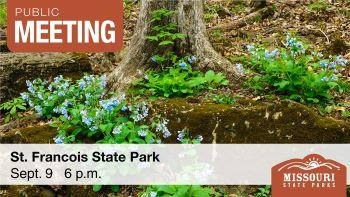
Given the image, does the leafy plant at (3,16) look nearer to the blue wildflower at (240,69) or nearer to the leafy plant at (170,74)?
the leafy plant at (170,74)

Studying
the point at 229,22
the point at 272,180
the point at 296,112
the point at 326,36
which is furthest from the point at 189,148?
the point at 229,22

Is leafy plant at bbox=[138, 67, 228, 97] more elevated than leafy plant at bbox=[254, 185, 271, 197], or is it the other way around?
leafy plant at bbox=[138, 67, 228, 97]

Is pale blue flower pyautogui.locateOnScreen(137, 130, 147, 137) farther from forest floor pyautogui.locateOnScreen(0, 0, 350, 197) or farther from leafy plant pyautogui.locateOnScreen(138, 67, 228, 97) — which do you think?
forest floor pyautogui.locateOnScreen(0, 0, 350, 197)

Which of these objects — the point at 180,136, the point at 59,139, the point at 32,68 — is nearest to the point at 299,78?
the point at 180,136

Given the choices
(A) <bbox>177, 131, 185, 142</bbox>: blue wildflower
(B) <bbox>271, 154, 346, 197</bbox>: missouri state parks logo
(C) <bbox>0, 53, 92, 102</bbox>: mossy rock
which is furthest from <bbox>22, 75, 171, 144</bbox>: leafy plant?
(C) <bbox>0, 53, 92, 102</bbox>: mossy rock

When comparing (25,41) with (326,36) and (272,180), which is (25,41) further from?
(326,36)

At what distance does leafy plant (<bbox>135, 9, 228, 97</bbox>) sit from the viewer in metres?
5.38

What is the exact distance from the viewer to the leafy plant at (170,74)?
5.38m

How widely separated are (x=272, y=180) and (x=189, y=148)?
33.1 inches

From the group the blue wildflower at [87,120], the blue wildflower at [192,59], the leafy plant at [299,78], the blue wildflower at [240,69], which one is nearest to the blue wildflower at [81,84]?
the blue wildflower at [87,120]

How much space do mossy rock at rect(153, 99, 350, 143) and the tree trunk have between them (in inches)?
40.4

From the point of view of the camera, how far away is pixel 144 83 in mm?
5656

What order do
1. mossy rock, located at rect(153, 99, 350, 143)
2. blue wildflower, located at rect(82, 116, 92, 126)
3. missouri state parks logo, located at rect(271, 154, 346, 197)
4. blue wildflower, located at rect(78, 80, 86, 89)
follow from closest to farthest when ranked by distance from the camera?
missouri state parks logo, located at rect(271, 154, 346, 197) < blue wildflower, located at rect(82, 116, 92, 126) < mossy rock, located at rect(153, 99, 350, 143) < blue wildflower, located at rect(78, 80, 86, 89)

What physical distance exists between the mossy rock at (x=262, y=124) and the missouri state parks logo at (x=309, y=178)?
267 millimetres
